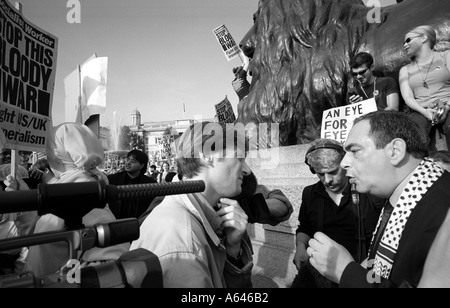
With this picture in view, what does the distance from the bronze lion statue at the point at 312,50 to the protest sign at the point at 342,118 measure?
1.38 metres

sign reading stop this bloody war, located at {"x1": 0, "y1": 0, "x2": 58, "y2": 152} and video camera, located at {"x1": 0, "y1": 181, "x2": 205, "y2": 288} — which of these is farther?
sign reading stop this bloody war, located at {"x1": 0, "y1": 0, "x2": 58, "y2": 152}

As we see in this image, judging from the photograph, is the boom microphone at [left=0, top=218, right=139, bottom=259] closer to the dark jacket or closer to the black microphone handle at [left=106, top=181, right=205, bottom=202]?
the black microphone handle at [left=106, top=181, right=205, bottom=202]

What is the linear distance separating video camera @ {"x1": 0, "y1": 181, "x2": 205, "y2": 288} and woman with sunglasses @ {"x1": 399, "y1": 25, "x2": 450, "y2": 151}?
3912mm

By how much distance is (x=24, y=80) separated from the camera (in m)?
2.96

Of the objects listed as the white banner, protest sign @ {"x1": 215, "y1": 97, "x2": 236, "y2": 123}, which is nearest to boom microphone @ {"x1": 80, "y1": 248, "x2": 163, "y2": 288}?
the white banner

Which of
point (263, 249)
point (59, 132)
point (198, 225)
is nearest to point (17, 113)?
point (59, 132)

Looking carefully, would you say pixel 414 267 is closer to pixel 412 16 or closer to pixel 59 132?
pixel 59 132

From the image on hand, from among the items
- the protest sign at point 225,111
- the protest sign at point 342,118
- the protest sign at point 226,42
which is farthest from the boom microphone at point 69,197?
the protest sign at point 226,42

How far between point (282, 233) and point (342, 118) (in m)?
1.80

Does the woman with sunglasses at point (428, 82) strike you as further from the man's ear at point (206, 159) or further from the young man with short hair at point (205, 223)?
the man's ear at point (206, 159)

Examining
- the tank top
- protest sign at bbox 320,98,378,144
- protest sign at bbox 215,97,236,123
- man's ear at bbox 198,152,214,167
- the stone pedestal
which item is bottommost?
the stone pedestal

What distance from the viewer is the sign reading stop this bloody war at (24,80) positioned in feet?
8.98

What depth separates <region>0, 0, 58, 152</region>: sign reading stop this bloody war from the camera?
2736mm
